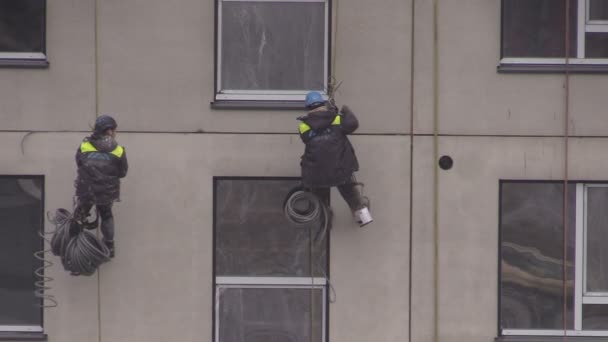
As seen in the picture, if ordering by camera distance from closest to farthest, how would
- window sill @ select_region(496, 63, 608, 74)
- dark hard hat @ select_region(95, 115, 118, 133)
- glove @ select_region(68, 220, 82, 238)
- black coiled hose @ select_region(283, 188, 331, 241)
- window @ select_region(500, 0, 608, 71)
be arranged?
dark hard hat @ select_region(95, 115, 118, 133), glove @ select_region(68, 220, 82, 238), black coiled hose @ select_region(283, 188, 331, 241), window sill @ select_region(496, 63, 608, 74), window @ select_region(500, 0, 608, 71)

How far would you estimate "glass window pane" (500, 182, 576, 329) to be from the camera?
1018 centimetres

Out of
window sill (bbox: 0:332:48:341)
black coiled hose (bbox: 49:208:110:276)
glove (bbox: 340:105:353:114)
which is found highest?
glove (bbox: 340:105:353:114)

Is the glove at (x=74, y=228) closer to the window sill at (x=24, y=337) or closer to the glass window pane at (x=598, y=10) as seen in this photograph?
the window sill at (x=24, y=337)

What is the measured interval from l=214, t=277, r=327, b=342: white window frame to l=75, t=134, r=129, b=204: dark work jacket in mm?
1272

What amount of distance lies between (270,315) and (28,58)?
302cm

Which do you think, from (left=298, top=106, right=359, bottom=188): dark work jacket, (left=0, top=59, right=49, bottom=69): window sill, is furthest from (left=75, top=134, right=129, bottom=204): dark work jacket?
(left=298, top=106, right=359, bottom=188): dark work jacket

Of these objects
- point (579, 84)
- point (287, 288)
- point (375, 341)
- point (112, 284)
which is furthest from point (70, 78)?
point (579, 84)

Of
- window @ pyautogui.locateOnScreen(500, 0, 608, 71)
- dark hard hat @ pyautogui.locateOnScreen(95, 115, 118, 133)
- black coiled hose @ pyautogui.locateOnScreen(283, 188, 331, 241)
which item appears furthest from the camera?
window @ pyautogui.locateOnScreen(500, 0, 608, 71)

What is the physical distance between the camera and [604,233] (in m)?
10.2

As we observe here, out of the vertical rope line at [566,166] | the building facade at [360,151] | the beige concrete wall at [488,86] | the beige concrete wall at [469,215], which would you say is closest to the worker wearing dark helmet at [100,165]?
the building facade at [360,151]

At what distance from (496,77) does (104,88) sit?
332cm

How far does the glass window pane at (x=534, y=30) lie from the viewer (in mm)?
10180

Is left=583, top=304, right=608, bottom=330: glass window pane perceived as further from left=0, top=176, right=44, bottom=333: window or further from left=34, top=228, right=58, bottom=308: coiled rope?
left=0, top=176, right=44, bottom=333: window

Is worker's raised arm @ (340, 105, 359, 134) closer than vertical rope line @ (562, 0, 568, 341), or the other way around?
worker's raised arm @ (340, 105, 359, 134)
